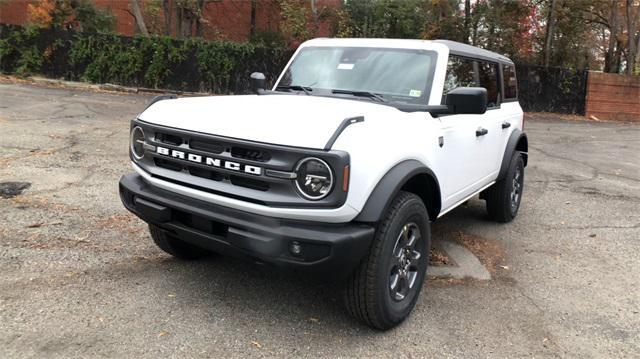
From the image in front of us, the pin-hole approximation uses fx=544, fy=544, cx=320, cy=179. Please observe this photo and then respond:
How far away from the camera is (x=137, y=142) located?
3.66m

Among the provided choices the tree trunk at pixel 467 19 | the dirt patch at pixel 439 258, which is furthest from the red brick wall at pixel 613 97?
the dirt patch at pixel 439 258

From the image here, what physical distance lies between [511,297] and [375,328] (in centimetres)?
131

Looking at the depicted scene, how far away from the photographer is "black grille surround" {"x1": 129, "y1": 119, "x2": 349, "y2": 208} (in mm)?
2795

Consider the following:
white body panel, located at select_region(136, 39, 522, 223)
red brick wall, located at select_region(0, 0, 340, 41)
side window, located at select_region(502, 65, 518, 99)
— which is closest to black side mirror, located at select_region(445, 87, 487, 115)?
white body panel, located at select_region(136, 39, 522, 223)

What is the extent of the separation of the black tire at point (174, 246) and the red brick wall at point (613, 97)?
1916 cm

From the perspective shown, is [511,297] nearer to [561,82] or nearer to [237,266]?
[237,266]

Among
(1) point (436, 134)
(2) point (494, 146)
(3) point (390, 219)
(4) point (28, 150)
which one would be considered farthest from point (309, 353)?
(4) point (28, 150)

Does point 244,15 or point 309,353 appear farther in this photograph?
point 244,15

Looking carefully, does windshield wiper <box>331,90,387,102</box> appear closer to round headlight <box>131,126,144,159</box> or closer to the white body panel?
the white body panel

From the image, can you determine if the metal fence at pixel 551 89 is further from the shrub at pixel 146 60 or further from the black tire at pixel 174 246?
the black tire at pixel 174 246

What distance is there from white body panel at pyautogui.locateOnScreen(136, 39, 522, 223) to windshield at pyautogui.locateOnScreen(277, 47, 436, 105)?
91 millimetres

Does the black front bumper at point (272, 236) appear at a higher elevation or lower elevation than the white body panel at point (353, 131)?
lower

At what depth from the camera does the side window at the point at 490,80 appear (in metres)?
5.25

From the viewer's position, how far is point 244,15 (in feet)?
88.0
